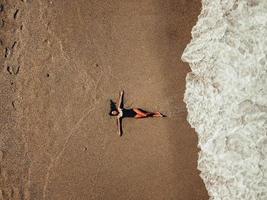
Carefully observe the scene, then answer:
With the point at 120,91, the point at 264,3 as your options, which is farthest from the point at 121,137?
the point at 264,3

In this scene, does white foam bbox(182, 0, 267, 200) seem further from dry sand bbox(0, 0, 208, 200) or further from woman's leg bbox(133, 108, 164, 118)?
woman's leg bbox(133, 108, 164, 118)

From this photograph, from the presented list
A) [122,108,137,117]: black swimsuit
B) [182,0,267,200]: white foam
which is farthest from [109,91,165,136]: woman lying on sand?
[182,0,267,200]: white foam

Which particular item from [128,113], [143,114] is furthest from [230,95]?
[128,113]

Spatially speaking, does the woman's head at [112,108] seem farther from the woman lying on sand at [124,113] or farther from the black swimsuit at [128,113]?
the black swimsuit at [128,113]

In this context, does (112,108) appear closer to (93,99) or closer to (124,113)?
(124,113)

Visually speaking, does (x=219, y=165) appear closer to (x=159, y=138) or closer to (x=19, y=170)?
(x=159, y=138)

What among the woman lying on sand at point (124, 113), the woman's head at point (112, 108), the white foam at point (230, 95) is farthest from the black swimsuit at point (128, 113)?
the white foam at point (230, 95)
